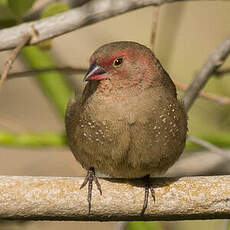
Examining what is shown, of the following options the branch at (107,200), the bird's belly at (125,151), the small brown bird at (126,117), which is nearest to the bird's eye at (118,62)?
the small brown bird at (126,117)

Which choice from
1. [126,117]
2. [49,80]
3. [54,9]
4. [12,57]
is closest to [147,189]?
[126,117]

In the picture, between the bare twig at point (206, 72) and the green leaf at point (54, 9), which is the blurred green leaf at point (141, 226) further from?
the green leaf at point (54, 9)

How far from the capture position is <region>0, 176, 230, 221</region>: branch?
369 cm

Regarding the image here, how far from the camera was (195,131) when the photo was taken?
590 cm

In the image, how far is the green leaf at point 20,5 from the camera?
13.6ft

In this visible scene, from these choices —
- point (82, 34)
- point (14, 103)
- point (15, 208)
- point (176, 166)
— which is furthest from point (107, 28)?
point (15, 208)

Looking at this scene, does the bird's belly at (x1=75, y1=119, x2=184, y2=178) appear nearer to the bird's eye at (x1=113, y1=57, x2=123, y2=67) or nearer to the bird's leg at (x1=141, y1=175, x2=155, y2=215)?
the bird's leg at (x1=141, y1=175, x2=155, y2=215)

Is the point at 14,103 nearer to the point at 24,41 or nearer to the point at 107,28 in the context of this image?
the point at 107,28

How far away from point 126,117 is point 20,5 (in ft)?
2.86

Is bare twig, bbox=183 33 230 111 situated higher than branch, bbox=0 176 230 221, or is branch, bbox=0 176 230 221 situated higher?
bare twig, bbox=183 33 230 111

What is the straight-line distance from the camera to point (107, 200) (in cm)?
379

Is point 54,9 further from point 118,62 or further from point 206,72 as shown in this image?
point 206,72

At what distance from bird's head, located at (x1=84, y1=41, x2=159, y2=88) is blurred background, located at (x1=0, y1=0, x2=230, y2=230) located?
4.00 feet

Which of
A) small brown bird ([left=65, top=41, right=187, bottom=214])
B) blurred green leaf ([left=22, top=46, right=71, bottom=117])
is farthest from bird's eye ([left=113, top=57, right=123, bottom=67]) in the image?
blurred green leaf ([left=22, top=46, right=71, bottom=117])
